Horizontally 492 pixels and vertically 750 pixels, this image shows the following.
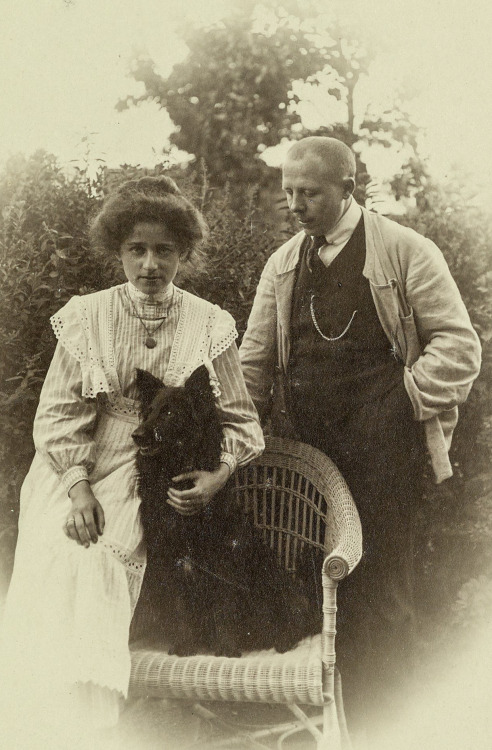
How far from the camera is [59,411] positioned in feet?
8.40

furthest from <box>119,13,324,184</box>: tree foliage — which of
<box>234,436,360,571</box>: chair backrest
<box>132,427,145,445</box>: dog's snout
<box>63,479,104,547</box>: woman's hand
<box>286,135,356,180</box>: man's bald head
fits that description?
<box>63,479,104,547</box>: woman's hand

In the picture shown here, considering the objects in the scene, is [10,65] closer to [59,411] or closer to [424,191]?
[59,411]

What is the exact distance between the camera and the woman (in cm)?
229

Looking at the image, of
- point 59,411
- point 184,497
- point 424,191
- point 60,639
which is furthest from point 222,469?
point 424,191

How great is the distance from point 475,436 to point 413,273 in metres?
0.90

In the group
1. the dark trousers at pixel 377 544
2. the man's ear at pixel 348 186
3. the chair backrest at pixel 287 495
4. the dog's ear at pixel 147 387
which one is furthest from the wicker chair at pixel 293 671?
the man's ear at pixel 348 186

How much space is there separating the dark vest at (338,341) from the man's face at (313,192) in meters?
0.14

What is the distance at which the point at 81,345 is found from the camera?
261cm

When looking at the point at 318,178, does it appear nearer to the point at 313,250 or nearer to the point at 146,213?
the point at 313,250

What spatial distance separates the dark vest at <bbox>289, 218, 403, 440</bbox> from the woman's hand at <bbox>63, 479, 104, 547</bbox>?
3.59ft

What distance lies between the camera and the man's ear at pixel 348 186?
3.01 metres

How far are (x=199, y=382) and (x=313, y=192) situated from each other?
1.06 metres

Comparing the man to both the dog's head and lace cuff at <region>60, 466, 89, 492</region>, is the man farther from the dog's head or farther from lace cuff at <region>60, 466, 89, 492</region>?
lace cuff at <region>60, 466, 89, 492</region>

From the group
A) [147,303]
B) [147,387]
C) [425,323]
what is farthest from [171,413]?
[425,323]
